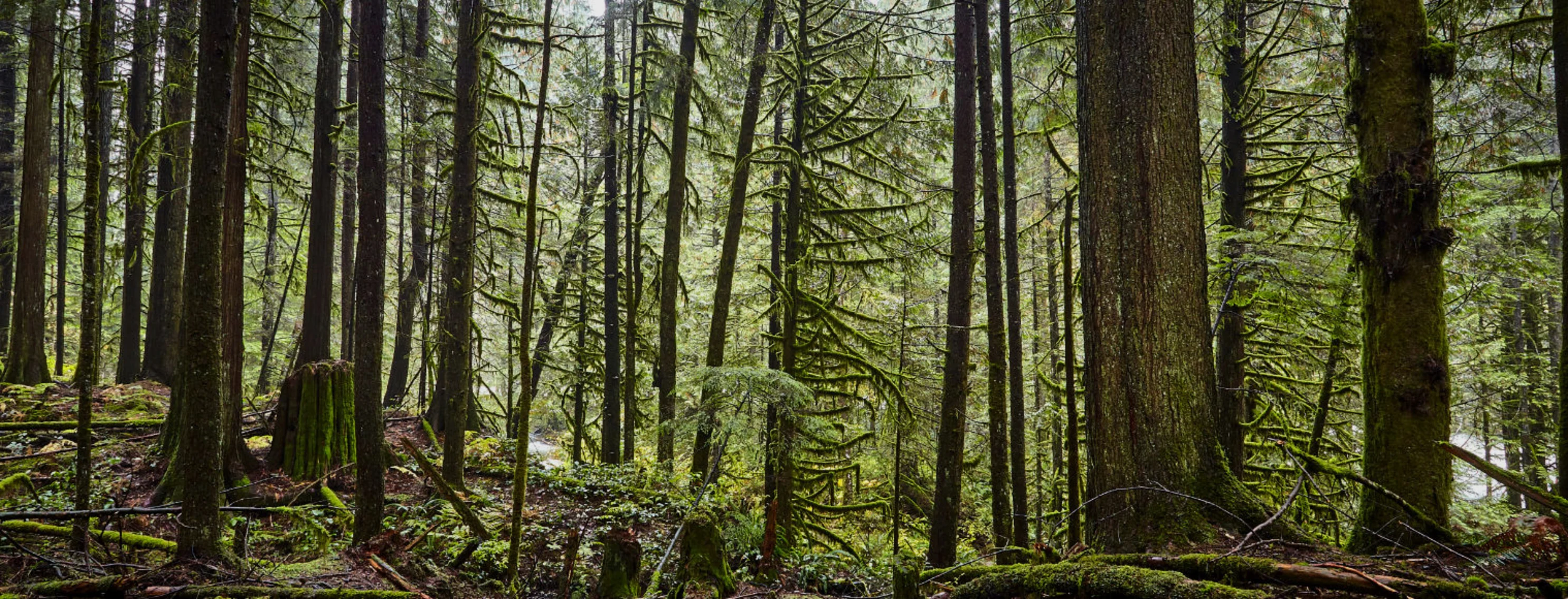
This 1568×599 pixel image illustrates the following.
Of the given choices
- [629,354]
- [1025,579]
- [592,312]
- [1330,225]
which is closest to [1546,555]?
[1025,579]

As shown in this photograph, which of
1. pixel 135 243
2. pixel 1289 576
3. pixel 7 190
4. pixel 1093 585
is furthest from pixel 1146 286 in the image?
pixel 7 190

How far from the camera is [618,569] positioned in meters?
4.57

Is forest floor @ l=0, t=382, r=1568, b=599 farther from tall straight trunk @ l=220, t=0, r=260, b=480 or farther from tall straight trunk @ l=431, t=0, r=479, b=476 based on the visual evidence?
tall straight trunk @ l=431, t=0, r=479, b=476

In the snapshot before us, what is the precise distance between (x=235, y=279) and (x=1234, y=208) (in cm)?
1135

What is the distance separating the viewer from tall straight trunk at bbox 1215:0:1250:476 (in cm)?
643

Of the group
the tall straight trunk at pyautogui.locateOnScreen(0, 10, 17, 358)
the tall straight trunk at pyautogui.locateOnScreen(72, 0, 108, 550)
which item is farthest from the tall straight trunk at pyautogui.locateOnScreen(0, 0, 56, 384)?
the tall straight trunk at pyautogui.locateOnScreen(72, 0, 108, 550)

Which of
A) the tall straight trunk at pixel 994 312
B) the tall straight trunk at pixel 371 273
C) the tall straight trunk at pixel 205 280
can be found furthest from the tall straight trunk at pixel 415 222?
the tall straight trunk at pixel 994 312

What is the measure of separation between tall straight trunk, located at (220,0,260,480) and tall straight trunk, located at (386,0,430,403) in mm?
2192

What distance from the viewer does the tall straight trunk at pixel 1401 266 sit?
3.59m

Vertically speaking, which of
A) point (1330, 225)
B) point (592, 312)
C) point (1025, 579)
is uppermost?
point (1330, 225)

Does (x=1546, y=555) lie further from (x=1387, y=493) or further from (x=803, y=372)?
(x=803, y=372)

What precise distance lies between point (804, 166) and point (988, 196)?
2424 millimetres

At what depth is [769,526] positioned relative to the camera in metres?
5.61

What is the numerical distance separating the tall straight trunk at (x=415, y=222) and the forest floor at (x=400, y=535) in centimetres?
165
